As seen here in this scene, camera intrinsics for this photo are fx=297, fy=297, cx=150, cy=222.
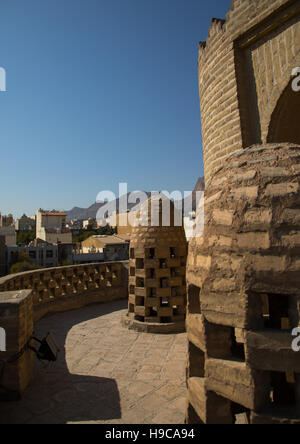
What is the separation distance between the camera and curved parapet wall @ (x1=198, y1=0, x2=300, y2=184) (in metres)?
4.85

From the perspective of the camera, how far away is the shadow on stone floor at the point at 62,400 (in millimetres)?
3355

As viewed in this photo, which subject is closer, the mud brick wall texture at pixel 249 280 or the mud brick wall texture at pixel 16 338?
the mud brick wall texture at pixel 249 280

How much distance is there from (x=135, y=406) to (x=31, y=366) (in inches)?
66.4

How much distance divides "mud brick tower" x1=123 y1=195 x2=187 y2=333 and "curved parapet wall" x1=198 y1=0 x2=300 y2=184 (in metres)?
1.87

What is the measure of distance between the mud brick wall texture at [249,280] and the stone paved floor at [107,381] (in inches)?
64.9

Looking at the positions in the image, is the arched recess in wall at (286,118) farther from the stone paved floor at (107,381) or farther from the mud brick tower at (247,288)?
the stone paved floor at (107,381)

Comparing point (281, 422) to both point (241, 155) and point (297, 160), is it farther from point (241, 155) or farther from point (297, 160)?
point (241, 155)

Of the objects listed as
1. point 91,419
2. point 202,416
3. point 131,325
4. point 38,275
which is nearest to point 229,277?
point 202,416

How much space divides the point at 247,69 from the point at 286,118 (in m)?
1.22

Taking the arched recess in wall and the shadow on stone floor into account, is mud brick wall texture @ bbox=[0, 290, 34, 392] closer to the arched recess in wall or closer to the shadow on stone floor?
the shadow on stone floor

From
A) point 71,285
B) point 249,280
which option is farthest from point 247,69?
point 71,285

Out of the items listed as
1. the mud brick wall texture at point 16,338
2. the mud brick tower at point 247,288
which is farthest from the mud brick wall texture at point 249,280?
the mud brick wall texture at point 16,338

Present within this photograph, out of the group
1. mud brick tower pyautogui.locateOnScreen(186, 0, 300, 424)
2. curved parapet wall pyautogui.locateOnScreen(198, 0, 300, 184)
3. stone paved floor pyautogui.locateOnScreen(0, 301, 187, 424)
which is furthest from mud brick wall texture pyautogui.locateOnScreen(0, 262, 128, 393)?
curved parapet wall pyautogui.locateOnScreen(198, 0, 300, 184)
